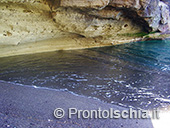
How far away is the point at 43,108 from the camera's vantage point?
2.49m

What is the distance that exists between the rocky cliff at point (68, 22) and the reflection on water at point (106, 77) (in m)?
1.84

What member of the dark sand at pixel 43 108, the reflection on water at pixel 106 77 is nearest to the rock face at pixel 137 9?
the reflection on water at pixel 106 77

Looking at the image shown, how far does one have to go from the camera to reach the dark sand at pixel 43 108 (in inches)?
81.1

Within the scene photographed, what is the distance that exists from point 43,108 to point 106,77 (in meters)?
2.39

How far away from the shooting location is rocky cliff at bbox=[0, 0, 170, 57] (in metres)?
5.69

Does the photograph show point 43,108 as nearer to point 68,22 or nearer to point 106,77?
point 106,77

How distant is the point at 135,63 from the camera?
18.3 feet

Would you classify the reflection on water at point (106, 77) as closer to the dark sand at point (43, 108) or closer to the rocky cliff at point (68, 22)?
the dark sand at point (43, 108)

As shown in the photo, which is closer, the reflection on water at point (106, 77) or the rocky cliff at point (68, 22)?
the reflection on water at point (106, 77)

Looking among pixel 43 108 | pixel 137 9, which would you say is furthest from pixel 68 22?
pixel 43 108

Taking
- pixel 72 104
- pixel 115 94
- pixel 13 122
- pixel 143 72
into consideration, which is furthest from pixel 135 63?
pixel 13 122

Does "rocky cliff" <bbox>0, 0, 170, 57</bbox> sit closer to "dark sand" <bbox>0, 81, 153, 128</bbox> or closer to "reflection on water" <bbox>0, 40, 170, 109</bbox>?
"reflection on water" <bbox>0, 40, 170, 109</bbox>

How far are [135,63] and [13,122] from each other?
4923 mm

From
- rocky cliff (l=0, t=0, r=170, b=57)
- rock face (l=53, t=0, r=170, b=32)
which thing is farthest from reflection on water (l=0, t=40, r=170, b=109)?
rock face (l=53, t=0, r=170, b=32)
